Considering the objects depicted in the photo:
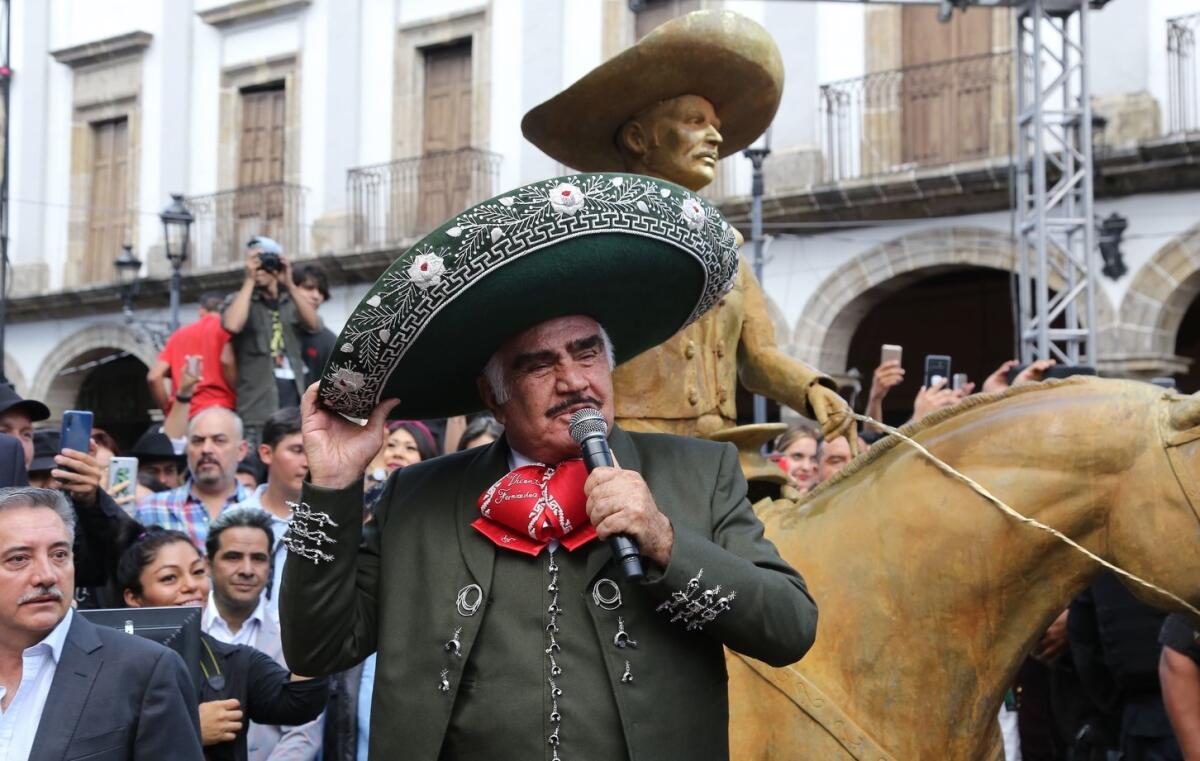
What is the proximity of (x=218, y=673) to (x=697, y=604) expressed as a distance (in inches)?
92.9

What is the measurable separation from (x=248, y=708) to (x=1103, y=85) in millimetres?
12755

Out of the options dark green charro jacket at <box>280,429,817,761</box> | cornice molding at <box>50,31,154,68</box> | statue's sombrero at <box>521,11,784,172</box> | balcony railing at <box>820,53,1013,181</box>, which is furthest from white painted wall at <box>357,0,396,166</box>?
dark green charro jacket at <box>280,429,817,761</box>

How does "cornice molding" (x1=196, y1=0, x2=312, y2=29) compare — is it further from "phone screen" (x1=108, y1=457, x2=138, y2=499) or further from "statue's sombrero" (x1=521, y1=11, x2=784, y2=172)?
"statue's sombrero" (x1=521, y1=11, x2=784, y2=172)

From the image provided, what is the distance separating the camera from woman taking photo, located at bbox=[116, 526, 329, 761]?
405 centimetres

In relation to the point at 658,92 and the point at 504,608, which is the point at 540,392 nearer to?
the point at 504,608

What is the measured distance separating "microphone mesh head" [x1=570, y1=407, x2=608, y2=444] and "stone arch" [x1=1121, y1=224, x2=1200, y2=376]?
43.1 ft

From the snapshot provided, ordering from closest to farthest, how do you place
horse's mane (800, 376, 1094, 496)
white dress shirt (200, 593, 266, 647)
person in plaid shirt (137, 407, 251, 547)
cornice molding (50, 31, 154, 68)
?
horse's mane (800, 376, 1094, 496) < white dress shirt (200, 593, 266, 647) < person in plaid shirt (137, 407, 251, 547) < cornice molding (50, 31, 154, 68)

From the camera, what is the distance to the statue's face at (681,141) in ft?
13.1

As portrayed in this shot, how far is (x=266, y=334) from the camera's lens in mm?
7781

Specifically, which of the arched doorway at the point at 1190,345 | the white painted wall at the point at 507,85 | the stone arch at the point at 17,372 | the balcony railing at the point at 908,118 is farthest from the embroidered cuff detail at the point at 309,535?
the stone arch at the point at 17,372

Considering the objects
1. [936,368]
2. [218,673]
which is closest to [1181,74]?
[936,368]

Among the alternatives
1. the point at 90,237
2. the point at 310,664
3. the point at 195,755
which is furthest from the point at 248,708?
the point at 90,237

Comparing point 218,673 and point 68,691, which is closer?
→ point 68,691

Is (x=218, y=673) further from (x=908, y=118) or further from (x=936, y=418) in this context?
(x=908, y=118)
